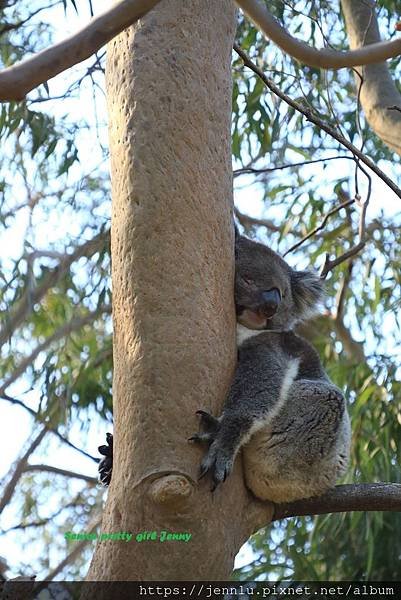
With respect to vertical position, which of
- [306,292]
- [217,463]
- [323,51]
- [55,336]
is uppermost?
[55,336]

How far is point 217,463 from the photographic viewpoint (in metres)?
1.96

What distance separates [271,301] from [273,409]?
353 mm

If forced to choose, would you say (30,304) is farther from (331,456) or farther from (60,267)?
(331,456)

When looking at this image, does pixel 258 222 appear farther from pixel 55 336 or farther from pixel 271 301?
pixel 271 301

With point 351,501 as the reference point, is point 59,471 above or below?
above

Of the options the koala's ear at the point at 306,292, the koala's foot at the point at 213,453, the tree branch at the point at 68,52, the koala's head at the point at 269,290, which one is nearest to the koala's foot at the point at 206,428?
the koala's foot at the point at 213,453

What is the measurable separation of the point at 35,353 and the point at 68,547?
4.02 feet

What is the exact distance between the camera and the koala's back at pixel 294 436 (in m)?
2.28

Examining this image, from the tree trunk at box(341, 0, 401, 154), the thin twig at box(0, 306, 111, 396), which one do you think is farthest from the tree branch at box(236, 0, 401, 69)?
the thin twig at box(0, 306, 111, 396)

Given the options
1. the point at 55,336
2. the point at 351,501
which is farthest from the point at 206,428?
the point at 55,336

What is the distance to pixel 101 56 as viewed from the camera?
422 centimetres

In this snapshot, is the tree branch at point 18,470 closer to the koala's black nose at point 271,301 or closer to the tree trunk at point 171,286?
the koala's black nose at point 271,301

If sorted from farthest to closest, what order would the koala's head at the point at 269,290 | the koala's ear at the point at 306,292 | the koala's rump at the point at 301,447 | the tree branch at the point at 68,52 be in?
the koala's ear at the point at 306,292 < the koala's head at the point at 269,290 < the koala's rump at the point at 301,447 < the tree branch at the point at 68,52

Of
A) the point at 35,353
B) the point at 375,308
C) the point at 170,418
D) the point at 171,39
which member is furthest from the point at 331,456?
the point at 35,353
